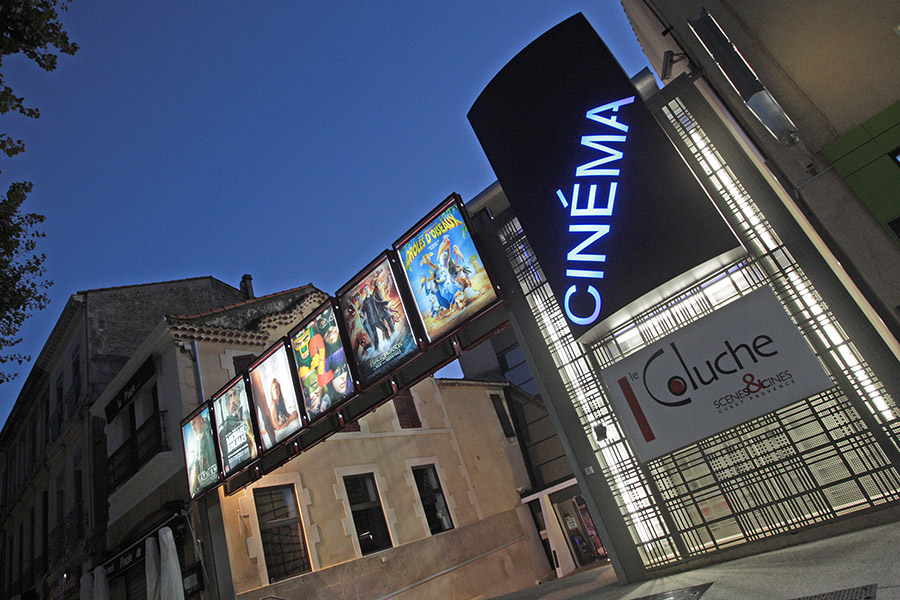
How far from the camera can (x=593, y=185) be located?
22.8ft

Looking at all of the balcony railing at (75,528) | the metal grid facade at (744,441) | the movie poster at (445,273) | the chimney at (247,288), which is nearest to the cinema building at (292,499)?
the balcony railing at (75,528)

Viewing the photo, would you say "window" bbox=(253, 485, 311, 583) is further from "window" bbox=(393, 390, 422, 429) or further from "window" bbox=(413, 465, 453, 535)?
"window" bbox=(393, 390, 422, 429)

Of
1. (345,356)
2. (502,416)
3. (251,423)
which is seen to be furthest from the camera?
(502,416)

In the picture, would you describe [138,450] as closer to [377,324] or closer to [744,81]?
[377,324]

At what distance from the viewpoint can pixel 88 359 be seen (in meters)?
17.5

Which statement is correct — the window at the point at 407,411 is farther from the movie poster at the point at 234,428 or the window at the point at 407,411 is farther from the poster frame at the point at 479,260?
the poster frame at the point at 479,260

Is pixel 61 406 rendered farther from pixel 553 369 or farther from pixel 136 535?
pixel 553 369

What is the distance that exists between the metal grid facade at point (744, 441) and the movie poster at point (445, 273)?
1527mm

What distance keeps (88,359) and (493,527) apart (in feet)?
48.9

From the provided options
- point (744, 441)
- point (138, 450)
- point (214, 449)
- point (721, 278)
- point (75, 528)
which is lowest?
point (744, 441)

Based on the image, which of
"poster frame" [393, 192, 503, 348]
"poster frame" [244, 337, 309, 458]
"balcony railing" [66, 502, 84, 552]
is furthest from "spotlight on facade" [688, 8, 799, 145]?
"balcony railing" [66, 502, 84, 552]

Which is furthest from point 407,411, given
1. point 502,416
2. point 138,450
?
point 138,450

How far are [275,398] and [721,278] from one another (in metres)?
8.56

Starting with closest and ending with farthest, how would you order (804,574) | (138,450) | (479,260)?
(804,574) → (479,260) → (138,450)
